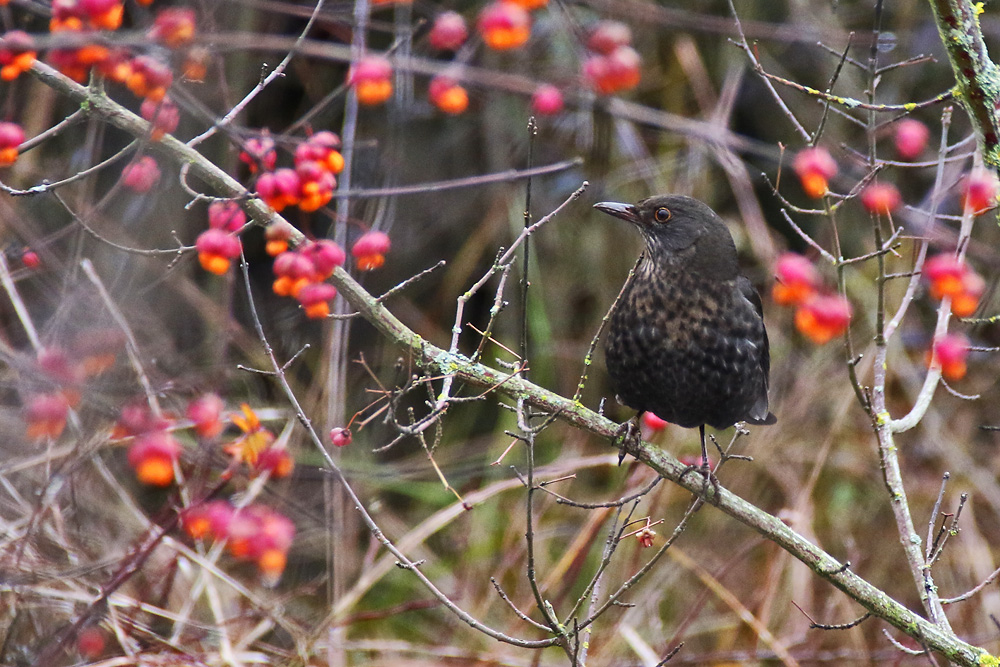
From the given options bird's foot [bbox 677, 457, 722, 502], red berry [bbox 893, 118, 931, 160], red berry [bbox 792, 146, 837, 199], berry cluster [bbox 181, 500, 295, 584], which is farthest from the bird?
berry cluster [bbox 181, 500, 295, 584]

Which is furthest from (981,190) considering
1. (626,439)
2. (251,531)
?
(251,531)

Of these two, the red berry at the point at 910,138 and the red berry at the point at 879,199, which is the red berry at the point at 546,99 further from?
the red berry at the point at 910,138

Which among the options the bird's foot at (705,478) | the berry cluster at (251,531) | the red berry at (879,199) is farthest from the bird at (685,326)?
the berry cluster at (251,531)

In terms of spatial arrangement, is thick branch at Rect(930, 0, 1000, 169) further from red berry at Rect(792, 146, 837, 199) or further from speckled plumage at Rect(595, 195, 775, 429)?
speckled plumage at Rect(595, 195, 775, 429)

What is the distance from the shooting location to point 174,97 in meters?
2.44

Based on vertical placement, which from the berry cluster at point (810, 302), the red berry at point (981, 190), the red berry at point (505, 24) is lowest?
the berry cluster at point (810, 302)

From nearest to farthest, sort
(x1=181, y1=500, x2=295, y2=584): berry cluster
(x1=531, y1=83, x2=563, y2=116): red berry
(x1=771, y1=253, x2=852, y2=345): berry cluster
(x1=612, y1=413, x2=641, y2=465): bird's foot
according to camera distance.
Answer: (x1=181, y1=500, x2=295, y2=584): berry cluster → (x1=771, y1=253, x2=852, y2=345): berry cluster → (x1=531, y1=83, x2=563, y2=116): red berry → (x1=612, y1=413, x2=641, y2=465): bird's foot

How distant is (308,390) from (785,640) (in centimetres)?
299

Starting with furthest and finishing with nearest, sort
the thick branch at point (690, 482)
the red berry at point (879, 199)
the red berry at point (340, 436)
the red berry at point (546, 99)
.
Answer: the thick branch at point (690, 482), the red berry at point (340, 436), the red berry at point (879, 199), the red berry at point (546, 99)

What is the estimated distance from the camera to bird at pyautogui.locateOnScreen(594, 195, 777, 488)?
144 inches

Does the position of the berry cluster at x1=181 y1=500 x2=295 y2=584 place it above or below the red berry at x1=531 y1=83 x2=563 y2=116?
below

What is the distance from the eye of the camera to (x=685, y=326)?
365 cm

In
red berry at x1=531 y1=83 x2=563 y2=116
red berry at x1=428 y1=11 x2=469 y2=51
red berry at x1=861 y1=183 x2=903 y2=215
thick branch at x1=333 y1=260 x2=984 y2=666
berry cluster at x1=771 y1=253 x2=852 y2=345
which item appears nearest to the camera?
red berry at x1=428 y1=11 x2=469 y2=51

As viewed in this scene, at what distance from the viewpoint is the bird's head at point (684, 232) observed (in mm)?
3750
